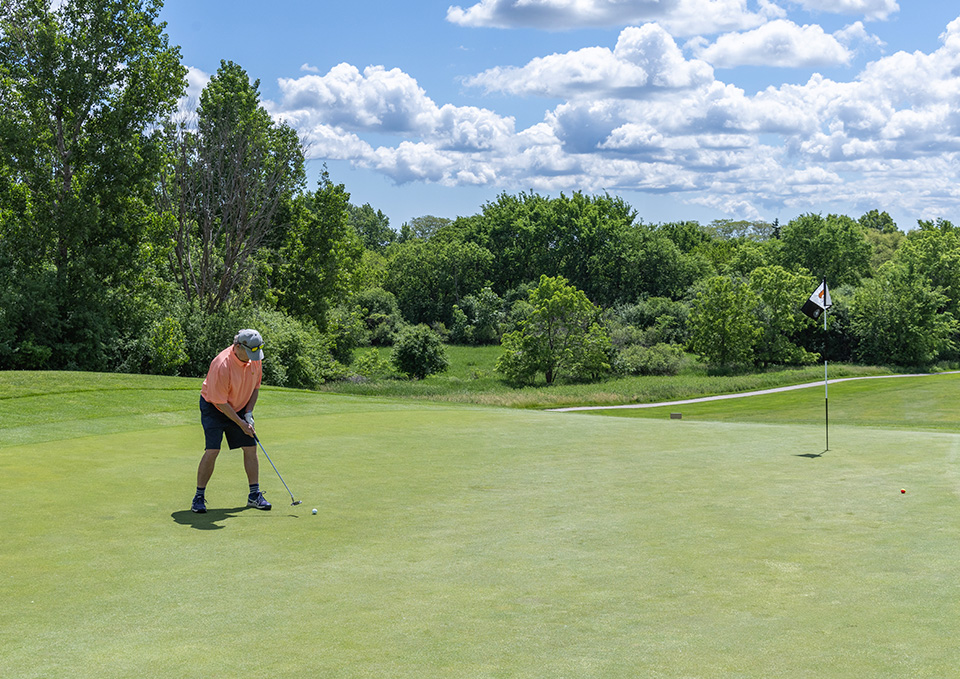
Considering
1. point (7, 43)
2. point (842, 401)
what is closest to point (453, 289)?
point (842, 401)

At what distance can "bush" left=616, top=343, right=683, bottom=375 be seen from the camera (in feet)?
246

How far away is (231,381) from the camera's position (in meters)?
10.9

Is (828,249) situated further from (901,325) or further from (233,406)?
(233,406)

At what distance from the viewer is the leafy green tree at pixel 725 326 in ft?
253

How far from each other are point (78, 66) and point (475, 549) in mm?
36858

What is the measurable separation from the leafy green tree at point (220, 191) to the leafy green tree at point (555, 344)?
24563 millimetres

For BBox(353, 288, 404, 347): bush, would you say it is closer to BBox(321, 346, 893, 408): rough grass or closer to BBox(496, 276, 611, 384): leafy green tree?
BBox(321, 346, 893, 408): rough grass

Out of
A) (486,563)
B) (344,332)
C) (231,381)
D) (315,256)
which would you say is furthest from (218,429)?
(344,332)

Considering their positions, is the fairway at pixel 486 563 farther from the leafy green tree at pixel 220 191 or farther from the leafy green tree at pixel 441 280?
the leafy green tree at pixel 441 280

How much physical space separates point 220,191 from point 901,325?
221 feet

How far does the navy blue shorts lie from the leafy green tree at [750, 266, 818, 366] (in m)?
73.8

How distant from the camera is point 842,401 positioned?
47719mm

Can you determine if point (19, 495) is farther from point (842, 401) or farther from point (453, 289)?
point (453, 289)

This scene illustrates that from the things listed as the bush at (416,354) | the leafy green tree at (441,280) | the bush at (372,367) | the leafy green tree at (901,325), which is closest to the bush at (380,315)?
the leafy green tree at (441,280)
